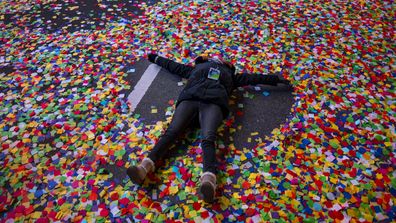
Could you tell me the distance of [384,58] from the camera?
4766mm

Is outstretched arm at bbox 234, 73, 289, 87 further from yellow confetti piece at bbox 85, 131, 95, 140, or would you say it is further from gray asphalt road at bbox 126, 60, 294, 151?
yellow confetti piece at bbox 85, 131, 95, 140

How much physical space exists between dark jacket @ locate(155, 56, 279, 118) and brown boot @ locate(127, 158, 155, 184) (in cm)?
92

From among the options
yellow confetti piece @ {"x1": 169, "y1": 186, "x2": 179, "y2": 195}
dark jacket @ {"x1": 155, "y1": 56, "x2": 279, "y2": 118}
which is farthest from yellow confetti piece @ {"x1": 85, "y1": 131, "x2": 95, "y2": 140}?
yellow confetti piece @ {"x1": 169, "y1": 186, "x2": 179, "y2": 195}

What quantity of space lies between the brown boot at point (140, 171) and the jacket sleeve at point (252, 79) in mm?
1693

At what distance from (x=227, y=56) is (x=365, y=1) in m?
3.77

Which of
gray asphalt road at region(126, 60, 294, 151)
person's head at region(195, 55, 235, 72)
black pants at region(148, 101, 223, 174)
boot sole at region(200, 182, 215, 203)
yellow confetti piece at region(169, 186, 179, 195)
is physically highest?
person's head at region(195, 55, 235, 72)

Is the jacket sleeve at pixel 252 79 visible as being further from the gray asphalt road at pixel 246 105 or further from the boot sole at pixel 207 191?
the boot sole at pixel 207 191

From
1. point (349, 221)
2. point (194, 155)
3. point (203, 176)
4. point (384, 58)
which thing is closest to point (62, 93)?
point (194, 155)

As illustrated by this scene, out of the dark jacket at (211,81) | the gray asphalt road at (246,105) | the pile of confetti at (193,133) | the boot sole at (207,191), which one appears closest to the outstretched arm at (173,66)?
the dark jacket at (211,81)

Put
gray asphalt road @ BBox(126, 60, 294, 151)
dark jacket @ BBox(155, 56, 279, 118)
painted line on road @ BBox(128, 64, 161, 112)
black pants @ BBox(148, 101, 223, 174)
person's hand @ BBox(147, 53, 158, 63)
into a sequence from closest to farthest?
1. black pants @ BBox(148, 101, 223, 174)
2. dark jacket @ BBox(155, 56, 279, 118)
3. gray asphalt road @ BBox(126, 60, 294, 151)
4. painted line on road @ BBox(128, 64, 161, 112)
5. person's hand @ BBox(147, 53, 158, 63)

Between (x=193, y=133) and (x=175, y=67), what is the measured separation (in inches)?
45.3

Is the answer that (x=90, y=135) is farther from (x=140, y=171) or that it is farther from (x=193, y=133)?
(x=193, y=133)

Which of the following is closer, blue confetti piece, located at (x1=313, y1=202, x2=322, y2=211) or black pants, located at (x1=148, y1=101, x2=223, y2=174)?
blue confetti piece, located at (x1=313, y1=202, x2=322, y2=211)

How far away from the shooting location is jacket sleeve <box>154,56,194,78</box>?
4206 mm
